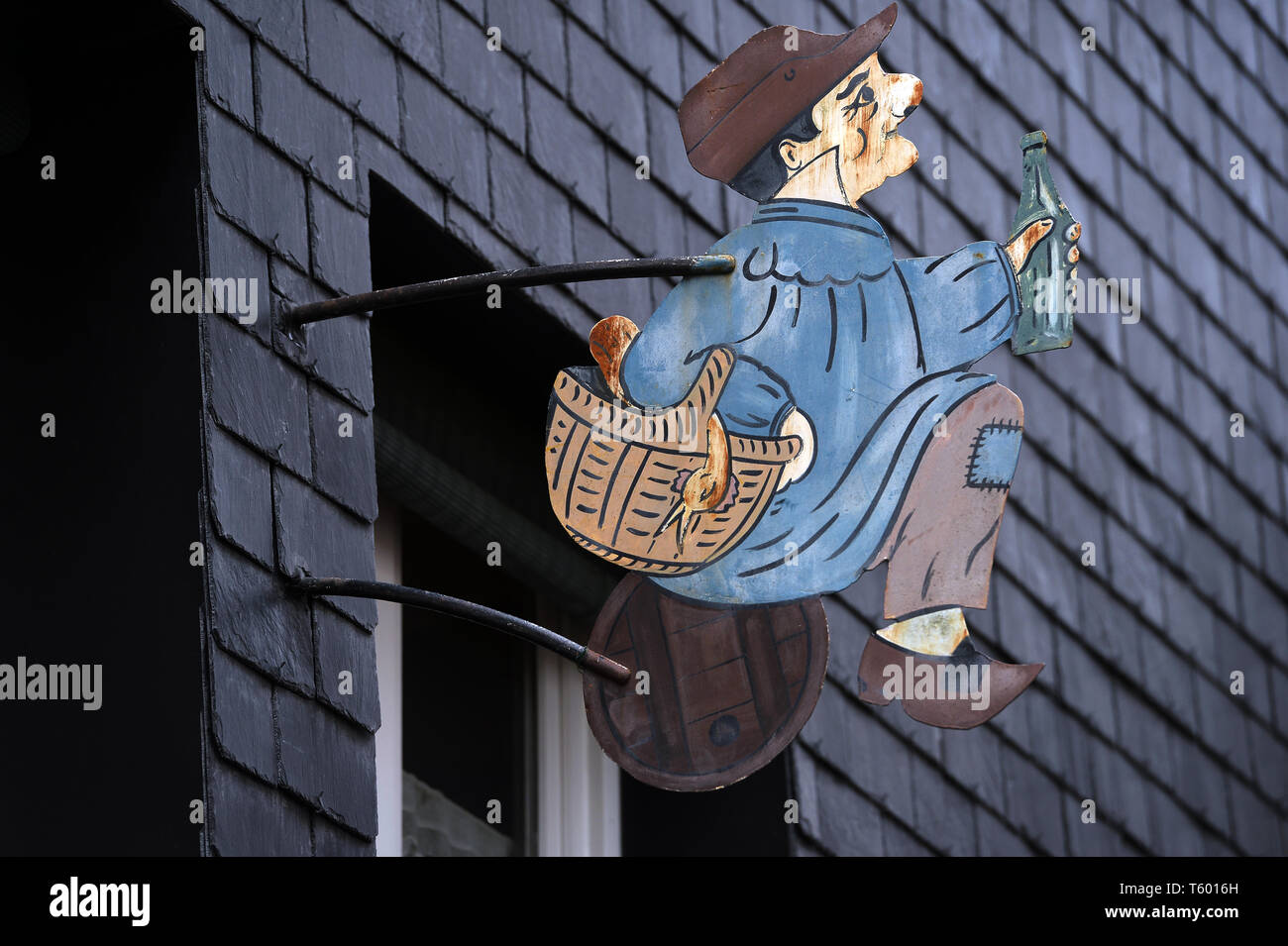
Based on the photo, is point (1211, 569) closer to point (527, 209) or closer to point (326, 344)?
point (527, 209)

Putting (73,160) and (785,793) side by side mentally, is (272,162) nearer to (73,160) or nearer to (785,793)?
(73,160)

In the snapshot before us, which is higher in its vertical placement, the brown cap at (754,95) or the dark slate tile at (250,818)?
the brown cap at (754,95)

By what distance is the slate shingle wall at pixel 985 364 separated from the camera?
13.4 ft

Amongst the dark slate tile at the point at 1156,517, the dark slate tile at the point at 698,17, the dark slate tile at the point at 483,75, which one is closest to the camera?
the dark slate tile at the point at 483,75

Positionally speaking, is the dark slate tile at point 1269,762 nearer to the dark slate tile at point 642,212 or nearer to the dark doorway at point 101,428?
the dark slate tile at point 642,212

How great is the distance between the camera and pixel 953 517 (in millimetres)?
3738

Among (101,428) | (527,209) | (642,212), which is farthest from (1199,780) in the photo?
(101,428)

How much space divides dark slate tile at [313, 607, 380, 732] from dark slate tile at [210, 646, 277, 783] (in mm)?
176

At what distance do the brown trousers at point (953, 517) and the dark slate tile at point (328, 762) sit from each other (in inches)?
41.5

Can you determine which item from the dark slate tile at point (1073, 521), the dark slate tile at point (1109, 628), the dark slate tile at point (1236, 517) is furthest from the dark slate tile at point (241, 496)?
the dark slate tile at point (1236, 517)

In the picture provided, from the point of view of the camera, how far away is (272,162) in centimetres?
432
